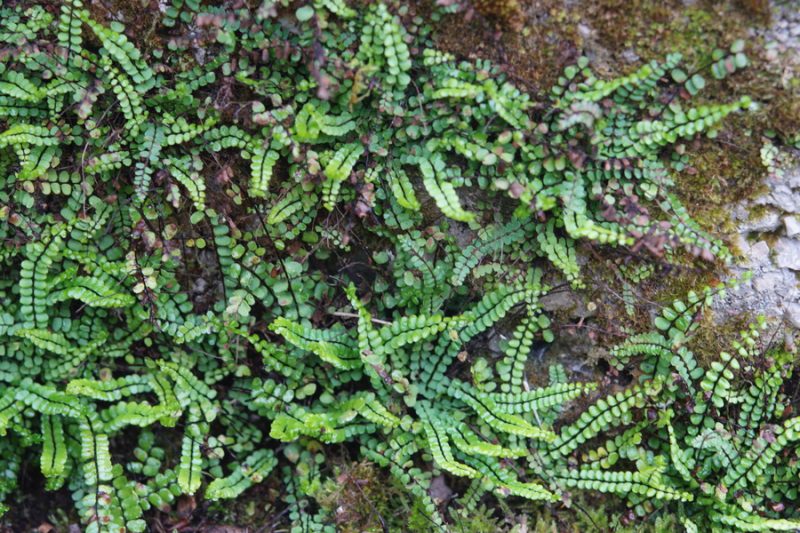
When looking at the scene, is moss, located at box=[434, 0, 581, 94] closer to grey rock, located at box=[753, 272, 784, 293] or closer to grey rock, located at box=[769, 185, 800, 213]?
grey rock, located at box=[769, 185, 800, 213]

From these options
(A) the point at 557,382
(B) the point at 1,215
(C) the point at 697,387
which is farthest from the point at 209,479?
(C) the point at 697,387

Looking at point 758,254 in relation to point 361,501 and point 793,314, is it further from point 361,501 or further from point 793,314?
A: point 361,501

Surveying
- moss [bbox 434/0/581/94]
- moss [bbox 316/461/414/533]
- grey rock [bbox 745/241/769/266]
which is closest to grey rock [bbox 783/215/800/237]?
grey rock [bbox 745/241/769/266]

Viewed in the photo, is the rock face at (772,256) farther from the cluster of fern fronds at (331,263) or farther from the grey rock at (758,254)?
the cluster of fern fronds at (331,263)

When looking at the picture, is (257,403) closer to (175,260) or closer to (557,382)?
(175,260)

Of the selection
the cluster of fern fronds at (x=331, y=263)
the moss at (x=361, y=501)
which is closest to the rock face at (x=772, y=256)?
the cluster of fern fronds at (x=331, y=263)

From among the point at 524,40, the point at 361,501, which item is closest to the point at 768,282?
the point at 524,40
